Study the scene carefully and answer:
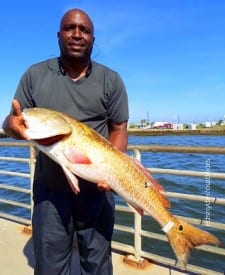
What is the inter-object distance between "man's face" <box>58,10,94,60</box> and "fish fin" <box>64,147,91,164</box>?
0.60 m

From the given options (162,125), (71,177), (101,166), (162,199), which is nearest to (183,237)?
(162,199)

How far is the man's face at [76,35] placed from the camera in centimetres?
255

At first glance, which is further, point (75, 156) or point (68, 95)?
point (68, 95)

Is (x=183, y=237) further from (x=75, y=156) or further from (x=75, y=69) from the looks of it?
(x=75, y=69)

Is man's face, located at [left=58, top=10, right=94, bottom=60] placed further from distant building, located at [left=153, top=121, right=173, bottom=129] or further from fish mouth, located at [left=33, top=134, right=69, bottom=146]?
distant building, located at [left=153, top=121, right=173, bottom=129]

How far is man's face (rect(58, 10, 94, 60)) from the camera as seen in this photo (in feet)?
8.36

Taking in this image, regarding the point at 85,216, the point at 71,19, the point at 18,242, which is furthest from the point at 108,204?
the point at 18,242

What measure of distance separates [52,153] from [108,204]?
67 cm

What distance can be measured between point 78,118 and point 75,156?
351mm

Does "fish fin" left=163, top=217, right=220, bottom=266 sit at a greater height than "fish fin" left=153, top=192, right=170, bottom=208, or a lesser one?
lesser

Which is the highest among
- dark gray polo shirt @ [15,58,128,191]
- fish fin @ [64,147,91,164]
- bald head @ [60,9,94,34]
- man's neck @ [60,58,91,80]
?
bald head @ [60,9,94,34]

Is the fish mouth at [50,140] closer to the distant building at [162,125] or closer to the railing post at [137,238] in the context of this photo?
the railing post at [137,238]

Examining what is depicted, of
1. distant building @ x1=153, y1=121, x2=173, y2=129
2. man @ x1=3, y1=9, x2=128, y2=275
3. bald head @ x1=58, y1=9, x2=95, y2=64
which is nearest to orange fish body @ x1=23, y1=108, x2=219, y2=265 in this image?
man @ x1=3, y1=9, x2=128, y2=275

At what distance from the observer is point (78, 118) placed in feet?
8.63
